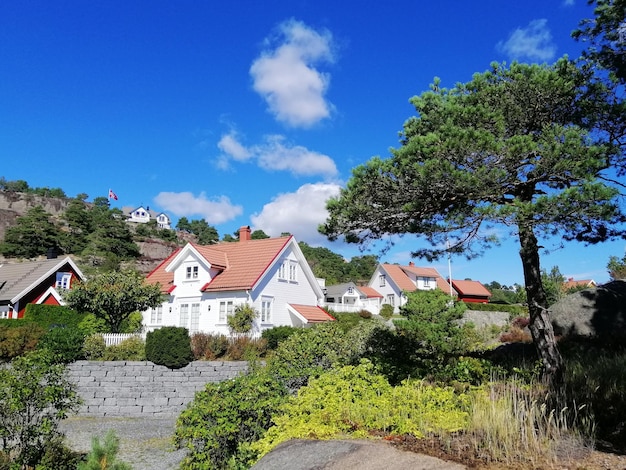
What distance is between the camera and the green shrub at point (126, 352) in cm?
1734

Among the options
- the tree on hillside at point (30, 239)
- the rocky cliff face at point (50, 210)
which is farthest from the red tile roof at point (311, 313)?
the rocky cliff face at point (50, 210)

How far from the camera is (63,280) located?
1201 inches

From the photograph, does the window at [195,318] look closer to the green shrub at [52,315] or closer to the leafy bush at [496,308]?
the green shrub at [52,315]

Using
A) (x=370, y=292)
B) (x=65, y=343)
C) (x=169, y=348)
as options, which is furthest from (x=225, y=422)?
(x=370, y=292)

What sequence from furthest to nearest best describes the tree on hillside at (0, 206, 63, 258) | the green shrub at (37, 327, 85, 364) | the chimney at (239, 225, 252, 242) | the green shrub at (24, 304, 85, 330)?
1. the tree on hillside at (0, 206, 63, 258)
2. the chimney at (239, 225, 252, 242)
3. the green shrub at (24, 304, 85, 330)
4. the green shrub at (37, 327, 85, 364)

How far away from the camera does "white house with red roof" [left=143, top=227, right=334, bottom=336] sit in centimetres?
2550

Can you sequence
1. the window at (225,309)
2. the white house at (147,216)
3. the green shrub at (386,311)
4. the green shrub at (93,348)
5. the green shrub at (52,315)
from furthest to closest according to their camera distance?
the white house at (147,216), the green shrub at (386,311), the window at (225,309), the green shrub at (52,315), the green shrub at (93,348)

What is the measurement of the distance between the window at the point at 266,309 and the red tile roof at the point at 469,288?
41.8 meters

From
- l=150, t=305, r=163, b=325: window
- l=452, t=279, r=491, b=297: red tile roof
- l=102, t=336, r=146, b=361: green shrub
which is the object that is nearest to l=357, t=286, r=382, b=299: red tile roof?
l=452, t=279, r=491, b=297: red tile roof

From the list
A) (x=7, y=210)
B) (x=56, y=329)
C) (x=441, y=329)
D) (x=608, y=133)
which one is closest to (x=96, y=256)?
(x=7, y=210)

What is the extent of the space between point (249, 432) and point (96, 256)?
63634 mm

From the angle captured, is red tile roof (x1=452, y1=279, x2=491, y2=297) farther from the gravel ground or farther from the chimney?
the gravel ground

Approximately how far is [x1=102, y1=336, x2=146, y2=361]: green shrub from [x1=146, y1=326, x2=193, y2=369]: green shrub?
0.76m

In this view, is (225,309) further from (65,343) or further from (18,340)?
(18,340)
